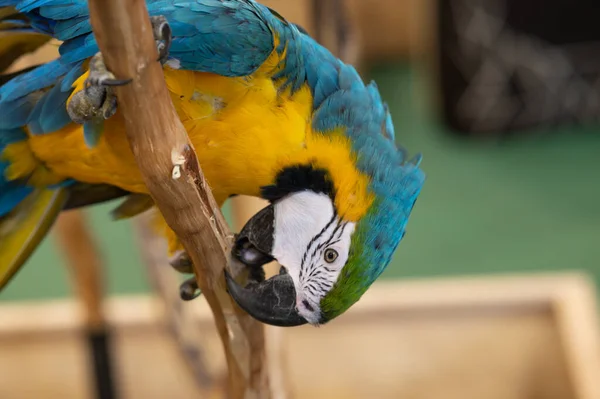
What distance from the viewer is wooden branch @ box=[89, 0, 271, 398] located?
1.44ft

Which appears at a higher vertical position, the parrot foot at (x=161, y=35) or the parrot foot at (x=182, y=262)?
the parrot foot at (x=161, y=35)

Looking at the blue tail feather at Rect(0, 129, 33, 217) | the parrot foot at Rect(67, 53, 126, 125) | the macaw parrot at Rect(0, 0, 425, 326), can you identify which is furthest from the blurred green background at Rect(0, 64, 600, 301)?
the parrot foot at Rect(67, 53, 126, 125)

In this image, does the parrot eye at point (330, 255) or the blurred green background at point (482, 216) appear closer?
the parrot eye at point (330, 255)

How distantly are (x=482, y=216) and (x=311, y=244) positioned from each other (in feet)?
5.33

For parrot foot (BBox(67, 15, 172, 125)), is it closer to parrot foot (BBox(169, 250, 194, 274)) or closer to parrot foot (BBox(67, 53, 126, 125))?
parrot foot (BBox(67, 53, 126, 125))

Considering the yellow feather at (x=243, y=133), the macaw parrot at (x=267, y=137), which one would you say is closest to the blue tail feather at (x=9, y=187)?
the macaw parrot at (x=267, y=137)

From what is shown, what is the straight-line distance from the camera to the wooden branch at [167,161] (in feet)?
1.44

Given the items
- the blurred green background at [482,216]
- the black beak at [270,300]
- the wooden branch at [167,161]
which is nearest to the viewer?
the wooden branch at [167,161]

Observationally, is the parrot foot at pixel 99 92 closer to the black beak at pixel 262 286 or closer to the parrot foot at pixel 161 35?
the parrot foot at pixel 161 35

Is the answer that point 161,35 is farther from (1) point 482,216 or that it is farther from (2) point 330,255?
(1) point 482,216

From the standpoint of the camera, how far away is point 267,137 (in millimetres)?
641

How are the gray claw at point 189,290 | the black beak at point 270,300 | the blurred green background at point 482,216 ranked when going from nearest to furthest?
the black beak at point 270,300, the gray claw at point 189,290, the blurred green background at point 482,216

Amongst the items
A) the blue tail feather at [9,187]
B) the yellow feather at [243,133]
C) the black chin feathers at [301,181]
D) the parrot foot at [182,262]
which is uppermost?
the yellow feather at [243,133]

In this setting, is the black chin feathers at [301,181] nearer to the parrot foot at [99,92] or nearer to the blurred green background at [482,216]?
the parrot foot at [99,92]
